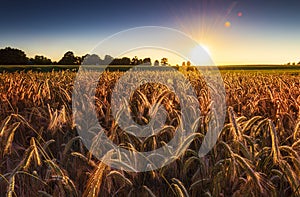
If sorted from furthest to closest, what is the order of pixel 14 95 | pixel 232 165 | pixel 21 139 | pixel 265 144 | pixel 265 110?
pixel 14 95
pixel 265 110
pixel 21 139
pixel 265 144
pixel 232 165

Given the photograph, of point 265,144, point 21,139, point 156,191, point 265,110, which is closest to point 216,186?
point 156,191

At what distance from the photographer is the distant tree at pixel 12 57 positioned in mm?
63594

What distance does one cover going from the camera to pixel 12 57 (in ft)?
213

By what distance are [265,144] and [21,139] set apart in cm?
263

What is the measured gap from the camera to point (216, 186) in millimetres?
2143

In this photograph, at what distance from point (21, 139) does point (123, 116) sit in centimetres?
118

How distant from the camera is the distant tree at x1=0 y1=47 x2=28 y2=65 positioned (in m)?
63.6

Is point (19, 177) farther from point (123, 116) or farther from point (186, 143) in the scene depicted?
point (123, 116)

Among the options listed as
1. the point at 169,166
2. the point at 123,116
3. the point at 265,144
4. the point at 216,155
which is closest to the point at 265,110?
the point at 265,144

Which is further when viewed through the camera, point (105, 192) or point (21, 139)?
point (21, 139)

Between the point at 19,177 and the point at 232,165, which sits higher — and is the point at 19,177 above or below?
below

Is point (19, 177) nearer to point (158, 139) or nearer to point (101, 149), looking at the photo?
point (101, 149)

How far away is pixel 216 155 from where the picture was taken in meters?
2.83

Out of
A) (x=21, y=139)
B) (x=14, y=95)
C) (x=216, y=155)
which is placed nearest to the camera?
(x=216, y=155)
